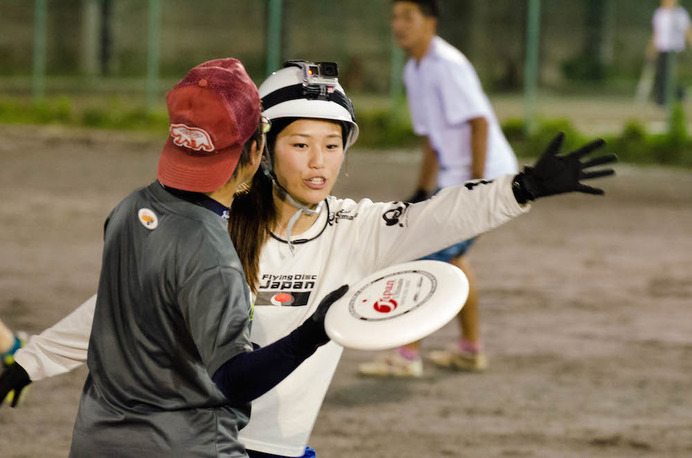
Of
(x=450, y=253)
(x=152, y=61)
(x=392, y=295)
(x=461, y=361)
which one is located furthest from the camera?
(x=152, y=61)

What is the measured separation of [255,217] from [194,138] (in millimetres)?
881

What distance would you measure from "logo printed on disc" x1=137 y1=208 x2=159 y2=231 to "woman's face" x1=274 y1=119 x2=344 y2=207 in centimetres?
88

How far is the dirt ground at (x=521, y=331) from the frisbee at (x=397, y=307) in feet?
8.23

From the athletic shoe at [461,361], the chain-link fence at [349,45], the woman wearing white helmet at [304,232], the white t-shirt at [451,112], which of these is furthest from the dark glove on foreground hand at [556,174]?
the chain-link fence at [349,45]

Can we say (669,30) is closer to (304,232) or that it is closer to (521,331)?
(521,331)

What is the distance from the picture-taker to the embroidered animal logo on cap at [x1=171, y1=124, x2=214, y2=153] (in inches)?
97.5

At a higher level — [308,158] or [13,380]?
[308,158]

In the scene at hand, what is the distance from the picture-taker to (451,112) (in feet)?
21.3

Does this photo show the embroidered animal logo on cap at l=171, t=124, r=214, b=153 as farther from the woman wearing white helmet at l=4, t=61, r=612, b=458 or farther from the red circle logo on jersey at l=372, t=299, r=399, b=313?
the woman wearing white helmet at l=4, t=61, r=612, b=458

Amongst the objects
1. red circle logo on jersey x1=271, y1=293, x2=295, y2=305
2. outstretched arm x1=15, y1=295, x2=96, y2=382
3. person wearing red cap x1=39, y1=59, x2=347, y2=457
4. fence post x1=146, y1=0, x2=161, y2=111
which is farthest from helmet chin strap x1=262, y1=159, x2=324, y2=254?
fence post x1=146, y1=0, x2=161, y2=111

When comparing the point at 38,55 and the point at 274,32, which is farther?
the point at 38,55

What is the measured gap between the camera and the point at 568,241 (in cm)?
1052

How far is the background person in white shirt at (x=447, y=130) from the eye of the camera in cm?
643

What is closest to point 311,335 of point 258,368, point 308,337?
point 308,337
